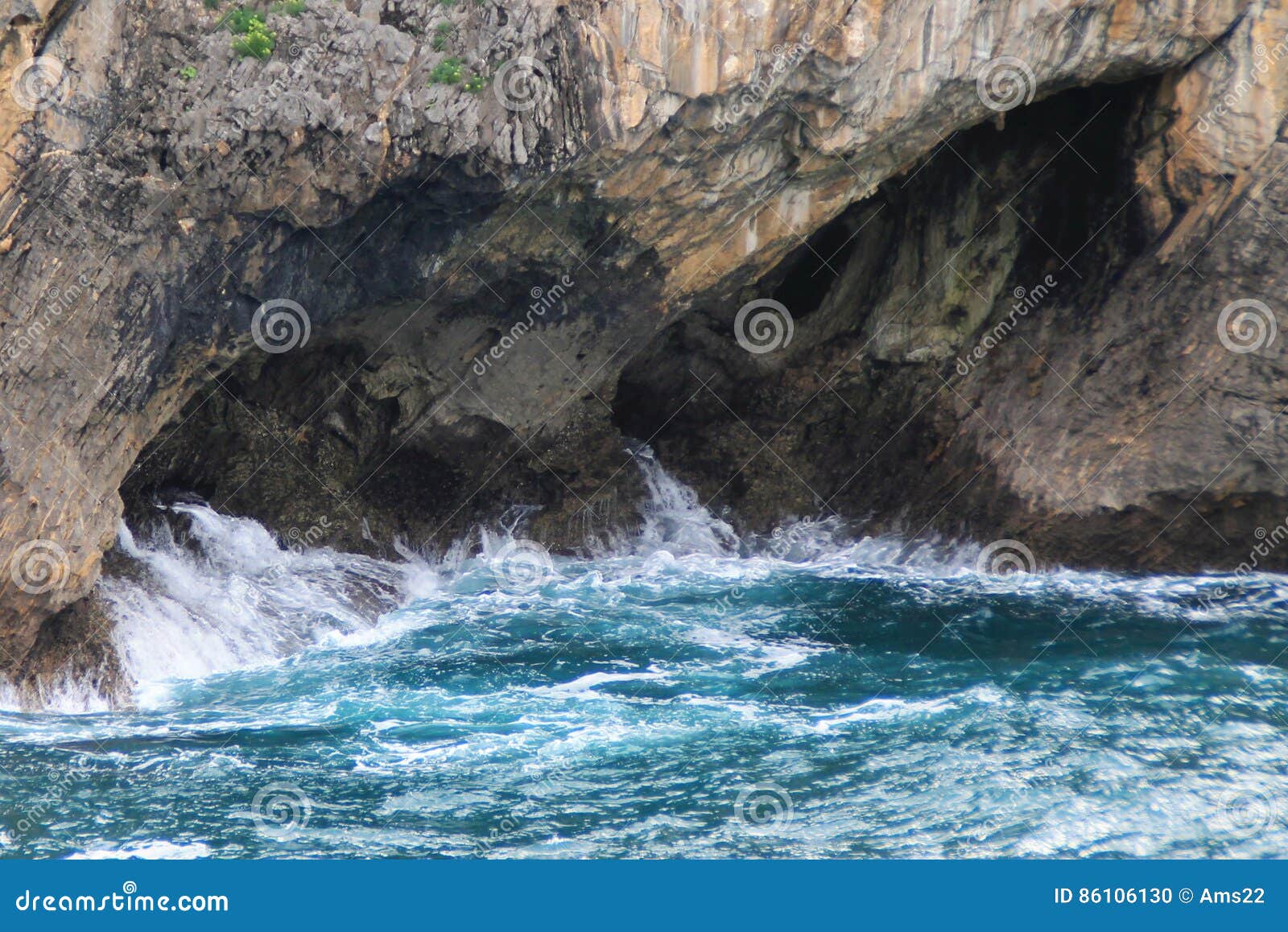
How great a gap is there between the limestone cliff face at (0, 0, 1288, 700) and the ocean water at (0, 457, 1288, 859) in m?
0.94

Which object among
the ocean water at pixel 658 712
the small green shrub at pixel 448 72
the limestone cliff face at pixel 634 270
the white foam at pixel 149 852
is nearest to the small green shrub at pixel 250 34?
the limestone cliff face at pixel 634 270

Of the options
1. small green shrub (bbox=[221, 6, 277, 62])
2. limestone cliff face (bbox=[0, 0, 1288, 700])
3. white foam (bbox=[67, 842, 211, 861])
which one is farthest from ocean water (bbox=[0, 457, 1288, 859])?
small green shrub (bbox=[221, 6, 277, 62])

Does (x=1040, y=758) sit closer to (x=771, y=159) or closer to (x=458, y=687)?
(x=458, y=687)

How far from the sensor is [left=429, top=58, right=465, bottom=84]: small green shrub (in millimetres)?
11914

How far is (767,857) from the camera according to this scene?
8.98 metres

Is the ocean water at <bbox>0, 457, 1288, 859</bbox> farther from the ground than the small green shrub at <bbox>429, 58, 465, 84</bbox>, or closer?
closer

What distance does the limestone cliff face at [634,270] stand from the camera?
37.9 ft

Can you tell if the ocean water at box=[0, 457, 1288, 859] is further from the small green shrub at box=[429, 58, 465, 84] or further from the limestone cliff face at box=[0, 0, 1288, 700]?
the small green shrub at box=[429, 58, 465, 84]

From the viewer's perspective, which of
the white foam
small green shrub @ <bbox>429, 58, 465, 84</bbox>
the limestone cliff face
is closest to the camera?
the white foam

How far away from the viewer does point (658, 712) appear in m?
11.6

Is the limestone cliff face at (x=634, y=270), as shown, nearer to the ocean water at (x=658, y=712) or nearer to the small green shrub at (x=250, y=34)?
the small green shrub at (x=250, y=34)

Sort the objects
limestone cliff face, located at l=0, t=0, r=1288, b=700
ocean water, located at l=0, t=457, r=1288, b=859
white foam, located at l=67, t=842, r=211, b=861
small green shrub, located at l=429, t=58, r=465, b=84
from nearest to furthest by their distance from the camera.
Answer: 1. white foam, located at l=67, t=842, r=211, b=861
2. ocean water, located at l=0, t=457, r=1288, b=859
3. limestone cliff face, located at l=0, t=0, r=1288, b=700
4. small green shrub, located at l=429, t=58, r=465, b=84

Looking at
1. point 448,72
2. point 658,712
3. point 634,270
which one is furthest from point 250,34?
point 658,712

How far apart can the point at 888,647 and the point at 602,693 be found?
3049 mm
